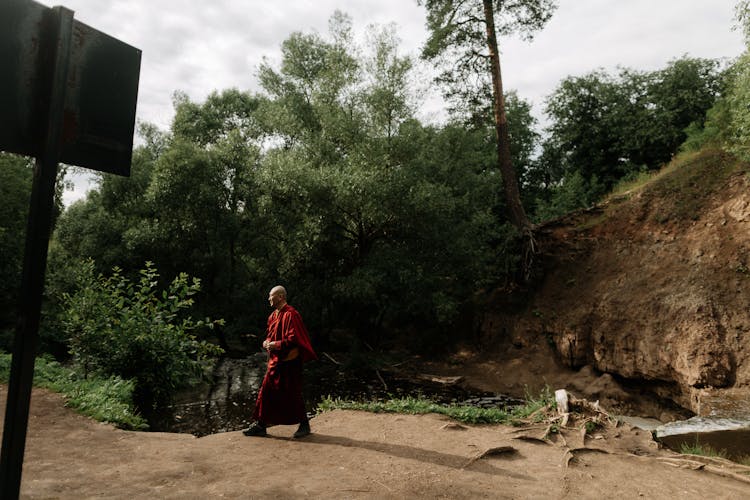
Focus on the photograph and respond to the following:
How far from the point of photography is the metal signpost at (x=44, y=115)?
1965 millimetres

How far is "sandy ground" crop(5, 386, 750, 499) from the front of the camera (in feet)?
14.8

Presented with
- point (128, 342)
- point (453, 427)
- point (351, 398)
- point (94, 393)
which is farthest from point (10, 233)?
point (453, 427)

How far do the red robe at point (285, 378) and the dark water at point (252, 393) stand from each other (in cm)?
425

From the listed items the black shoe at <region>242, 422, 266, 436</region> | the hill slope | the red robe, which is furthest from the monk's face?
the hill slope

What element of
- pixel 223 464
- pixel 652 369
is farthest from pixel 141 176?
pixel 652 369

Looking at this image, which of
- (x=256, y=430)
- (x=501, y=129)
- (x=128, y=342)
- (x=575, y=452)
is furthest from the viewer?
(x=501, y=129)

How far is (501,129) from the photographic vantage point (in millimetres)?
20000

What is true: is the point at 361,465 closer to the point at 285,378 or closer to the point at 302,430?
the point at 302,430

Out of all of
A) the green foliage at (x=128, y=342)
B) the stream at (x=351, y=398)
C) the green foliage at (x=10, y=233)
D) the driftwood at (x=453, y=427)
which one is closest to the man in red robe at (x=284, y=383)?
the driftwood at (x=453, y=427)

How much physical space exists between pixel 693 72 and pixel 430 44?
14.3 meters

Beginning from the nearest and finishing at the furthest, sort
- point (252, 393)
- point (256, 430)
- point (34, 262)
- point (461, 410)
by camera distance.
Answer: point (34, 262) → point (256, 430) → point (461, 410) → point (252, 393)

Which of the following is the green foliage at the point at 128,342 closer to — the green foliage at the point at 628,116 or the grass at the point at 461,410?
the grass at the point at 461,410

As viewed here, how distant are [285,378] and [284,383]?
72 millimetres

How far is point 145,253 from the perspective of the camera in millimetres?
20422
